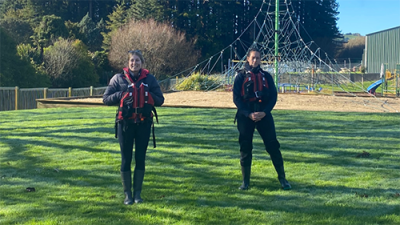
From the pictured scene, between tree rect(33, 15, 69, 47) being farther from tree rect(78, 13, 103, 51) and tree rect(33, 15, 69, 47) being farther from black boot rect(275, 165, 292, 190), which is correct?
black boot rect(275, 165, 292, 190)

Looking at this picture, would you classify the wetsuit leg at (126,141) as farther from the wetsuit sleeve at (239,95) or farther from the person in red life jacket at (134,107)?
the wetsuit sleeve at (239,95)

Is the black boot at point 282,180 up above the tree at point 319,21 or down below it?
below

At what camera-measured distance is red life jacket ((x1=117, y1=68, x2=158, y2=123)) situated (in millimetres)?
5141

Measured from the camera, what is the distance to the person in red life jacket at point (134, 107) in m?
5.15

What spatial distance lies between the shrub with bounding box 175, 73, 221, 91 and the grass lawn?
2038cm

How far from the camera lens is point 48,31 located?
50.3 meters

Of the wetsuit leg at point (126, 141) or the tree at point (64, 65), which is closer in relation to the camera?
the wetsuit leg at point (126, 141)

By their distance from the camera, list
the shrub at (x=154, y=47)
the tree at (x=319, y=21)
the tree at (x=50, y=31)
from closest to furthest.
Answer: the shrub at (x=154, y=47), the tree at (x=50, y=31), the tree at (x=319, y=21)

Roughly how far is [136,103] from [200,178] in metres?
1.96

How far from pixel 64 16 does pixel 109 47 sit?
748 inches

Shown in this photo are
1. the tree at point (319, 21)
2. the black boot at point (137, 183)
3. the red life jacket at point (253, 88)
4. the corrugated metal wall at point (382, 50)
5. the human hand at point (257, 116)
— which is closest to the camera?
the black boot at point (137, 183)

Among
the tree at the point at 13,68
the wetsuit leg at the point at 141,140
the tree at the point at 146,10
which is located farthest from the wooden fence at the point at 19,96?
the tree at the point at 146,10

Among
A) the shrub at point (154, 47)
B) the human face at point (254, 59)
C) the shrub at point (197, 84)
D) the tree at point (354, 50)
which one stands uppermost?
the tree at point (354, 50)

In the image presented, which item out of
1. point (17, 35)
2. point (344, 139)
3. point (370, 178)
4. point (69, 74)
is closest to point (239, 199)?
point (370, 178)
